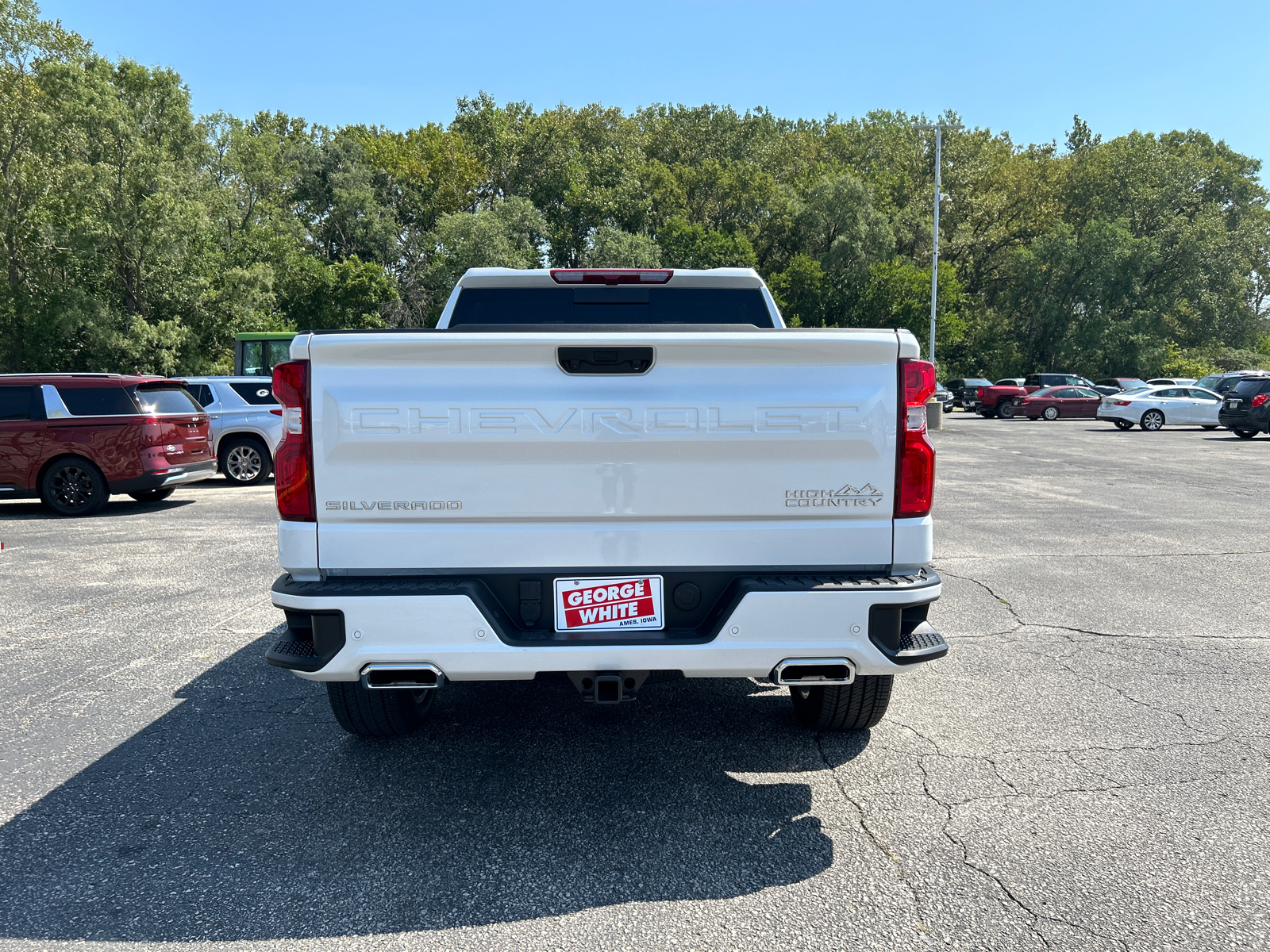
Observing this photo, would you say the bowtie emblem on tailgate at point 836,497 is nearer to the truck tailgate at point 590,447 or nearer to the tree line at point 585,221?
the truck tailgate at point 590,447

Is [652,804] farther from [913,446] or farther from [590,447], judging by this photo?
[913,446]

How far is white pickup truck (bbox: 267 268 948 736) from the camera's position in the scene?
3.03 metres

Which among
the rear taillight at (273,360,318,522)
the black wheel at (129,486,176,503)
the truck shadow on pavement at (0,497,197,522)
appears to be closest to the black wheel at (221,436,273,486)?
the black wheel at (129,486,176,503)

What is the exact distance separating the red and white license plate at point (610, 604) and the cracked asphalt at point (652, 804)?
77 centimetres

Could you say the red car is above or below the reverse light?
below

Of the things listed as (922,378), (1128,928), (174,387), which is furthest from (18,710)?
(174,387)

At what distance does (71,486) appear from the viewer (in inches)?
455

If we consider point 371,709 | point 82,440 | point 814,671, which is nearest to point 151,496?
point 82,440

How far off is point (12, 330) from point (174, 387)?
28.4m

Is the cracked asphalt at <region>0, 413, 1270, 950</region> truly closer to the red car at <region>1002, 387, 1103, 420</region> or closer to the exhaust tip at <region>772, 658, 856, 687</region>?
the exhaust tip at <region>772, 658, 856, 687</region>

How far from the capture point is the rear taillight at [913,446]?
3.13 meters

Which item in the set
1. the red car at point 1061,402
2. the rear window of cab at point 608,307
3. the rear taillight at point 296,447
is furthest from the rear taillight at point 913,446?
the red car at point 1061,402

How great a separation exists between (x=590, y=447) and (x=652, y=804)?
144 centimetres

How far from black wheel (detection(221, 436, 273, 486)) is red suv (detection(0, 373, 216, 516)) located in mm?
3116
